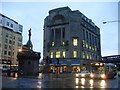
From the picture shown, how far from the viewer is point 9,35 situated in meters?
97.5

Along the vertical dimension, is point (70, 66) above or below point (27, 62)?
below

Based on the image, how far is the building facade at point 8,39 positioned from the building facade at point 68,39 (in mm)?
16763

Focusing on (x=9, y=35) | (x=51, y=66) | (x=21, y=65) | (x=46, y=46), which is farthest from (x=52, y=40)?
(x=21, y=65)

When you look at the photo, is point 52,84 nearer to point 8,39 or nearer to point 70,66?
point 70,66

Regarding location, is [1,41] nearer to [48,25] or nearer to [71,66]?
[48,25]

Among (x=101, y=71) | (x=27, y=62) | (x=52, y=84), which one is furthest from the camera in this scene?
(x=27, y=62)

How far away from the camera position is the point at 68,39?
273 feet

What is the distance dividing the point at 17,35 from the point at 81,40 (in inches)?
1343

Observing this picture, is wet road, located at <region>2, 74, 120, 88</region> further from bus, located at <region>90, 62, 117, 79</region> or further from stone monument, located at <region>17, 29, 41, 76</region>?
stone monument, located at <region>17, 29, 41, 76</region>

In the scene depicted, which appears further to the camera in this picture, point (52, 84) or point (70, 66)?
point (70, 66)

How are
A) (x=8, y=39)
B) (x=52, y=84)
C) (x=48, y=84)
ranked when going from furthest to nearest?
(x=8, y=39), (x=52, y=84), (x=48, y=84)

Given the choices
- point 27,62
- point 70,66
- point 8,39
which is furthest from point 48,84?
point 8,39

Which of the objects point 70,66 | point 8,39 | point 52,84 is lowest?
point 70,66

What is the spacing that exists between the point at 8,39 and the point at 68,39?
2817cm
